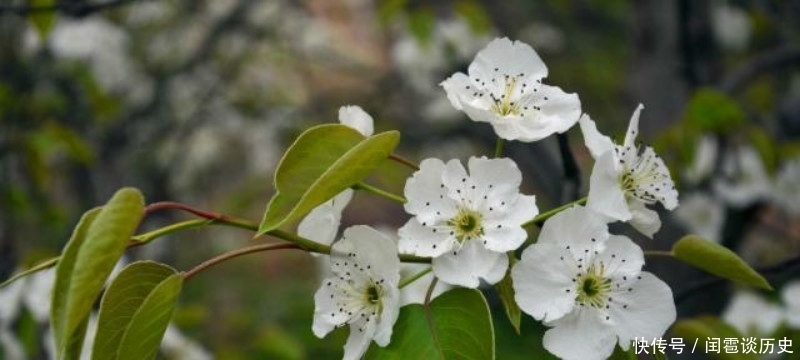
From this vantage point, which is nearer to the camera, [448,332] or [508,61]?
[448,332]

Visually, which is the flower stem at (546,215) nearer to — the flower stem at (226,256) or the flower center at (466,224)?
the flower center at (466,224)

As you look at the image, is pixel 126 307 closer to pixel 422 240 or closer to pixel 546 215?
pixel 422 240

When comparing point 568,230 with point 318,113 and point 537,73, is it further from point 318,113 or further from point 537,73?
point 318,113

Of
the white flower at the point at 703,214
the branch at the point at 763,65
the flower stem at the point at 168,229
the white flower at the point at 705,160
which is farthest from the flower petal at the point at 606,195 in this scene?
the white flower at the point at 703,214

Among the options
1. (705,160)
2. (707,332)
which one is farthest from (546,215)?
(705,160)

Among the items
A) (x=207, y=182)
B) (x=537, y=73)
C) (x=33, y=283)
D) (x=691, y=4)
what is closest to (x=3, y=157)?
(x=33, y=283)

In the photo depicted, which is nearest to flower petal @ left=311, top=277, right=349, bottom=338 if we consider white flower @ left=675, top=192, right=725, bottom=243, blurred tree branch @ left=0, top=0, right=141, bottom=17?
Result: blurred tree branch @ left=0, top=0, right=141, bottom=17
